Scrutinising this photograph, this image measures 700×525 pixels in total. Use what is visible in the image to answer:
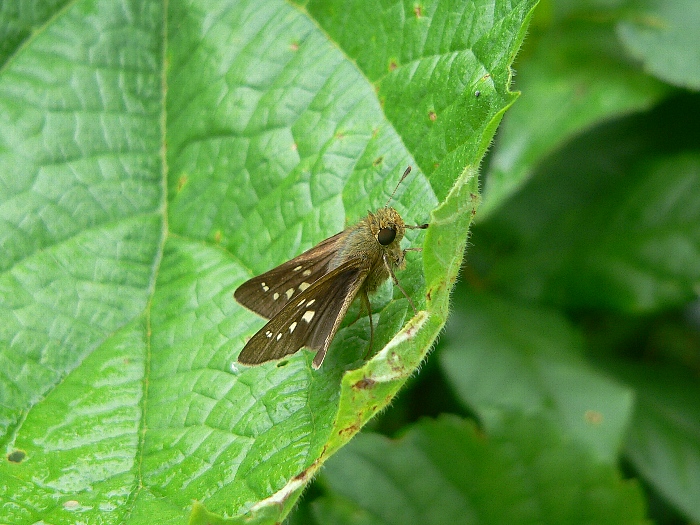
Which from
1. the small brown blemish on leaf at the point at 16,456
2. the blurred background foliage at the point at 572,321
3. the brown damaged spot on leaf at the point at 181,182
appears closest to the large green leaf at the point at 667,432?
the blurred background foliage at the point at 572,321

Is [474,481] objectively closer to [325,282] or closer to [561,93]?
[325,282]

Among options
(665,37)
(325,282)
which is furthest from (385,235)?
(665,37)

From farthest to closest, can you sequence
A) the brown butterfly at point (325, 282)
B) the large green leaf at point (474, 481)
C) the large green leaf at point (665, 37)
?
the large green leaf at point (665, 37), the large green leaf at point (474, 481), the brown butterfly at point (325, 282)

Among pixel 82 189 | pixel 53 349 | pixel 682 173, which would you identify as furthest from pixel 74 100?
pixel 682 173

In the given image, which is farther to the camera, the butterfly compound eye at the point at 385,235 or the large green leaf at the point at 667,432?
the large green leaf at the point at 667,432

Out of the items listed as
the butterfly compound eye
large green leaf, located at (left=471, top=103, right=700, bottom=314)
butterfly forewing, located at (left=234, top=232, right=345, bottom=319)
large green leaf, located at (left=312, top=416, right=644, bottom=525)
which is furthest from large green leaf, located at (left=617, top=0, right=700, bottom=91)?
butterfly forewing, located at (left=234, top=232, right=345, bottom=319)

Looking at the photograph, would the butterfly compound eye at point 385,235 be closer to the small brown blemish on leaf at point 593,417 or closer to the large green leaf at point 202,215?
the large green leaf at point 202,215

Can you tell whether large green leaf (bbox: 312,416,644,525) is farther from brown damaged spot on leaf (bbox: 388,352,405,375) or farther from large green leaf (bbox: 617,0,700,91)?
large green leaf (bbox: 617,0,700,91)
